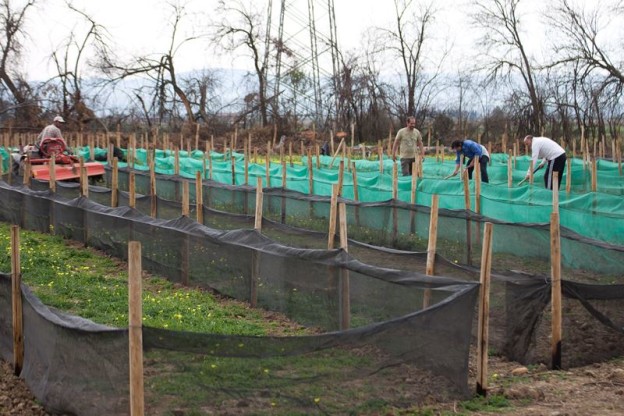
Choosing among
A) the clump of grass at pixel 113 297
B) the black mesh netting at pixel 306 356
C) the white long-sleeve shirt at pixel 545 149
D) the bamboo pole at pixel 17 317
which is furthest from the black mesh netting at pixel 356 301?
the white long-sleeve shirt at pixel 545 149

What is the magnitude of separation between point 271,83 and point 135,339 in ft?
125

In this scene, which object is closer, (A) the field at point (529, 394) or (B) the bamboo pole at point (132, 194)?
(A) the field at point (529, 394)

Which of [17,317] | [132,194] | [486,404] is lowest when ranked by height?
[486,404]

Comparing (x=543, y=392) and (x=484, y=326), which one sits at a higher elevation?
(x=484, y=326)

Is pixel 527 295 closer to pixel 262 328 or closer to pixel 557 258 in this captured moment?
pixel 557 258

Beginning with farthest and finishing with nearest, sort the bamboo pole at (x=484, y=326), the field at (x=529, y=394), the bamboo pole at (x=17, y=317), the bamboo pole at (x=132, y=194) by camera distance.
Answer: the bamboo pole at (x=132, y=194)
the bamboo pole at (x=17, y=317)
the bamboo pole at (x=484, y=326)
the field at (x=529, y=394)

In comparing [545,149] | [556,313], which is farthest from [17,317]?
[545,149]

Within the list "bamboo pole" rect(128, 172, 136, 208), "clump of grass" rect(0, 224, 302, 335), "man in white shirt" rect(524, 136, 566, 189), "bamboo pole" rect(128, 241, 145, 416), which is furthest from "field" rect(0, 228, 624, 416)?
"man in white shirt" rect(524, 136, 566, 189)

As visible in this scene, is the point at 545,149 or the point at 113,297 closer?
the point at 113,297

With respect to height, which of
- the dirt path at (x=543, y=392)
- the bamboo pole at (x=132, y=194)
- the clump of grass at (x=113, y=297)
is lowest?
the dirt path at (x=543, y=392)

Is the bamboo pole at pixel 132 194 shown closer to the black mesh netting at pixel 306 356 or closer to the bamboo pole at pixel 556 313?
the black mesh netting at pixel 306 356

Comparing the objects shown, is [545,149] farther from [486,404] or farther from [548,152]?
[486,404]

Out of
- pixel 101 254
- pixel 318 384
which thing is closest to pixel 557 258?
pixel 318 384

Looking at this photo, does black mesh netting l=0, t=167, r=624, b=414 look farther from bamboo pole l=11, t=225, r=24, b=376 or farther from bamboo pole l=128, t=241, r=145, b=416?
bamboo pole l=11, t=225, r=24, b=376
